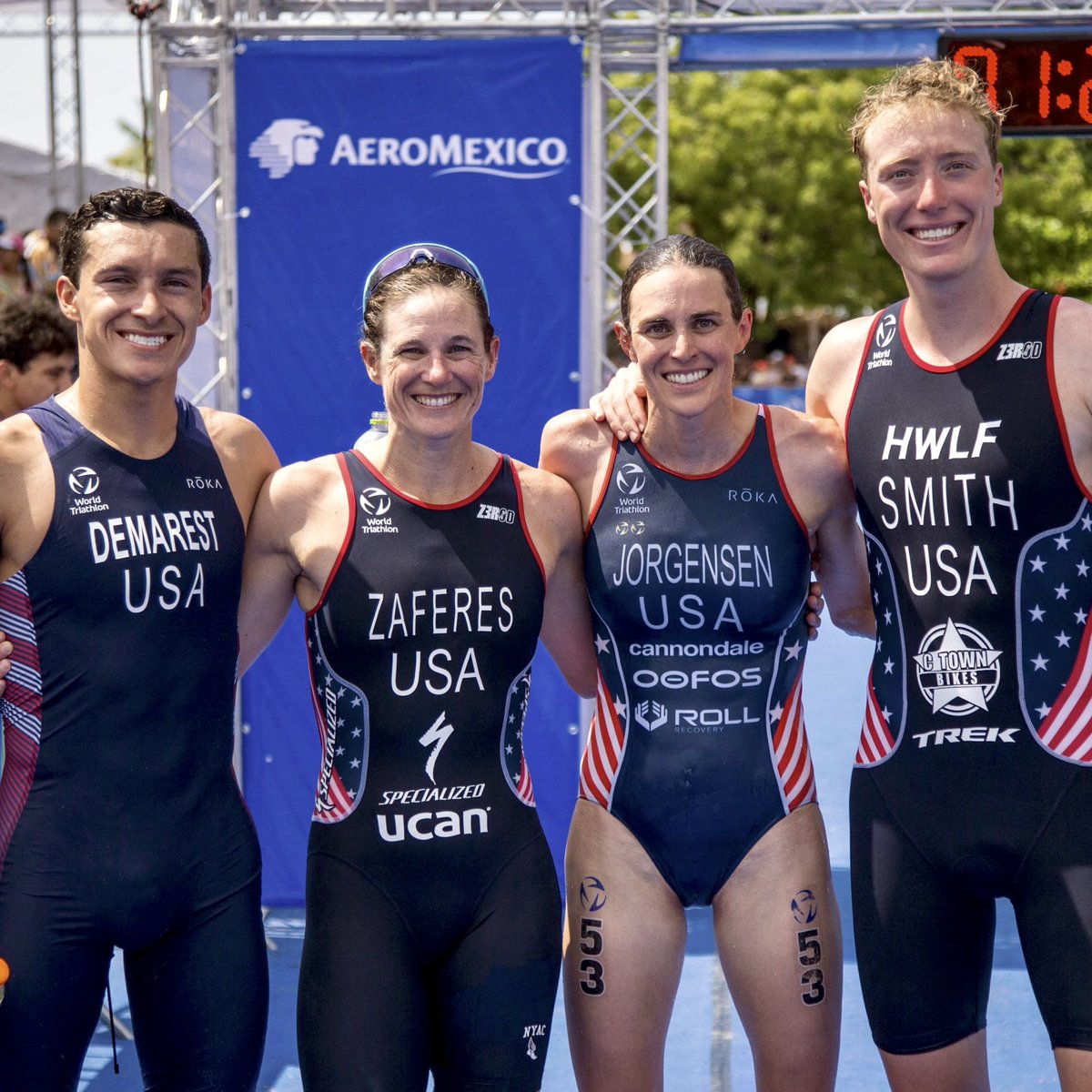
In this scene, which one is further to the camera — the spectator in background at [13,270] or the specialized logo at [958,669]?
the spectator in background at [13,270]

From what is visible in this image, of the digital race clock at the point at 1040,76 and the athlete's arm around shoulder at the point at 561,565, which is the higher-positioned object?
the digital race clock at the point at 1040,76

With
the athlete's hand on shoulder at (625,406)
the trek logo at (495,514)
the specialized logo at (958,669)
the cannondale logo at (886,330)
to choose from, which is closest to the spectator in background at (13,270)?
the athlete's hand on shoulder at (625,406)

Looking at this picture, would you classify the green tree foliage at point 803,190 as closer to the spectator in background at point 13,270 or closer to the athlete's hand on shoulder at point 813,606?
the spectator in background at point 13,270

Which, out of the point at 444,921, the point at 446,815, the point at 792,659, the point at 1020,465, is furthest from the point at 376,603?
the point at 1020,465

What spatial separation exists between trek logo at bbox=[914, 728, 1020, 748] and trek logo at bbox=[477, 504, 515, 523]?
1013mm

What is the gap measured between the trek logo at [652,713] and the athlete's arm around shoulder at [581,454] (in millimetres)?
449

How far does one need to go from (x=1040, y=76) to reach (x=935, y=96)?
367 cm

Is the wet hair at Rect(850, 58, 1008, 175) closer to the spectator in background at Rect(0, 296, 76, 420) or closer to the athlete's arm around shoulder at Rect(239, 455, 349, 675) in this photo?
the athlete's arm around shoulder at Rect(239, 455, 349, 675)

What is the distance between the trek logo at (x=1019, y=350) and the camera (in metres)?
2.99

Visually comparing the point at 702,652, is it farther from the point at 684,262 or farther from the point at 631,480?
the point at 684,262

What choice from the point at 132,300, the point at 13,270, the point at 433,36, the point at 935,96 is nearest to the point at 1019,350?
the point at 935,96

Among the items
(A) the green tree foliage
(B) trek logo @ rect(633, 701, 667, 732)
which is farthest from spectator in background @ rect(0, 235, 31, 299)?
(A) the green tree foliage

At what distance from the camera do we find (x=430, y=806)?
2969 mm

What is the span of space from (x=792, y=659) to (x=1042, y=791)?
0.65 meters
